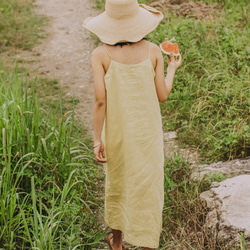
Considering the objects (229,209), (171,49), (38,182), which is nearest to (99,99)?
(171,49)

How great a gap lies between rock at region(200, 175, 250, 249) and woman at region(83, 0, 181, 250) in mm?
501

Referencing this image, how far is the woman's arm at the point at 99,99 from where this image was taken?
2266mm

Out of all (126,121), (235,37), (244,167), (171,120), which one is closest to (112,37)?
(126,121)

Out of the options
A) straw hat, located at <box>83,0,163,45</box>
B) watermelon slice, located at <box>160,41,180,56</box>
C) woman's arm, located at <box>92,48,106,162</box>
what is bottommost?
woman's arm, located at <box>92,48,106,162</box>

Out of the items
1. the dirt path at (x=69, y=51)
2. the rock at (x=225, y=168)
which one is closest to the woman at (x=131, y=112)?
the rock at (x=225, y=168)

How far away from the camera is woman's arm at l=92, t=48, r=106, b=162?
227cm

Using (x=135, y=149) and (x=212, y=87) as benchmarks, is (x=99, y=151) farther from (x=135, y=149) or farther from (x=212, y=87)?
(x=212, y=87)

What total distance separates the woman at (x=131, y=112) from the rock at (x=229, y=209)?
501 millimetres

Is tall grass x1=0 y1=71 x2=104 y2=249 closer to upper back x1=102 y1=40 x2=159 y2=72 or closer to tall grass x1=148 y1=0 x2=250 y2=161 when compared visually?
upper back x1=102 y1=40 x2=159 y2=72

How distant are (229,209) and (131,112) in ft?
3.65

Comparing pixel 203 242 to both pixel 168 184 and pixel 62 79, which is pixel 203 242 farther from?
pixel 62 79

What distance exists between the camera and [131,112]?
2344mm

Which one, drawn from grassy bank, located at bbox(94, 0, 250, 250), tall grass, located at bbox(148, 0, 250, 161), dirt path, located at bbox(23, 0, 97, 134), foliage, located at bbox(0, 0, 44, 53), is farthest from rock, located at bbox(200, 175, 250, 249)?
foliage, located at bbox(0, 0, 44, 53)

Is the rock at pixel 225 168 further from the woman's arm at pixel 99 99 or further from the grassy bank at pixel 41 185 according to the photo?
the woman's arm at pixel 99 99
